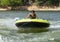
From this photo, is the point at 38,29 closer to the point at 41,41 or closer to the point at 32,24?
the point at 32,24

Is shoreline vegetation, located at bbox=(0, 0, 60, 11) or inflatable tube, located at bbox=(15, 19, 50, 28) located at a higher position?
inflatable tube, located at bbox=(15, 19, 50, 28)

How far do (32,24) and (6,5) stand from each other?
65.2 meters

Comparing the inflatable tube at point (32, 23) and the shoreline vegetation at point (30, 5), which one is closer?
the inflatable tube at point (32, 23)

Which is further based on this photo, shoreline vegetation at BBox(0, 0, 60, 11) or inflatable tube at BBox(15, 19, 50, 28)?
shoreline vegetation at BBox(0, 0, 60, 11)

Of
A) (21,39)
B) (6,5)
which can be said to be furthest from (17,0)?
(21,39)

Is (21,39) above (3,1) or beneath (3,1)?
above

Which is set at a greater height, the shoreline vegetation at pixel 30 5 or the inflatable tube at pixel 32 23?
the inflatable tube at pixel 32 23

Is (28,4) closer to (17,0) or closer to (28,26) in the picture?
(17,0)

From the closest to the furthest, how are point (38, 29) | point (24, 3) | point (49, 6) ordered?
point (38, 29) < point (49, 6) < point (24, 3)

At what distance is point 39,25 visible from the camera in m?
21.9

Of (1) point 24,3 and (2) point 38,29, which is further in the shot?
(1) point 24,3

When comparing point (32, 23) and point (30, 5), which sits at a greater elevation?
point (32, 23)

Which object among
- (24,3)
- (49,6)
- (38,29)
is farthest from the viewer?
(24,3)

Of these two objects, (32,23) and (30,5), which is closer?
(32,23)
